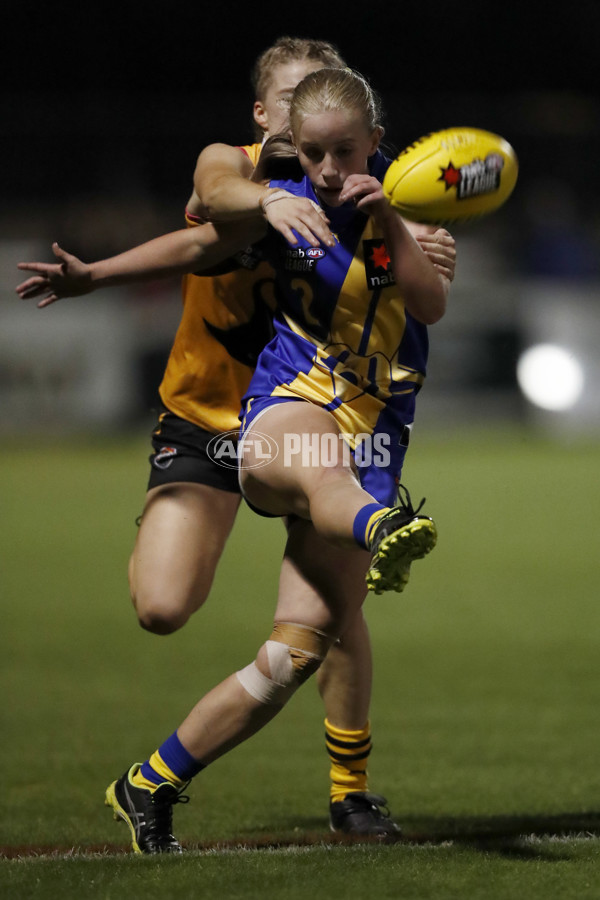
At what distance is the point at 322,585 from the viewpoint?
10.4ft

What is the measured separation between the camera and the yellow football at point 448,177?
305cm

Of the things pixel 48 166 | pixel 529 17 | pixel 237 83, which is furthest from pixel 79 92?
pixel 529 17

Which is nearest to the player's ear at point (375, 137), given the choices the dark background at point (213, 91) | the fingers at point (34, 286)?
the fingers at point (34, 286)

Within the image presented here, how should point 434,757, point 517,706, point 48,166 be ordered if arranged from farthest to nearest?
point 48,166 → point 517,706 → point 434,757

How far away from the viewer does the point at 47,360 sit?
47.5 feet

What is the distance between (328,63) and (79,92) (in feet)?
57.3

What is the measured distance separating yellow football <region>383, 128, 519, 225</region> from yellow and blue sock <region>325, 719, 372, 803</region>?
1629 mm

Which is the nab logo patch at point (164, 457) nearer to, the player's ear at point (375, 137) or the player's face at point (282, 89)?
the player's face at point (282, 89)

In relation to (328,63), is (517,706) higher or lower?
lower

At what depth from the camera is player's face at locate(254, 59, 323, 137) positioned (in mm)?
3627

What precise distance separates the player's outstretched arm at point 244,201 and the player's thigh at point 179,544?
0.90m

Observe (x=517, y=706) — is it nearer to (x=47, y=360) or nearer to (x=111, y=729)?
(x=111, y=729)

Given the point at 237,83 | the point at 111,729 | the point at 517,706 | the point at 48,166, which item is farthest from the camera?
the point at 237,83

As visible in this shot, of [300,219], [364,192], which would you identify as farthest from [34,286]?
[364,192]
